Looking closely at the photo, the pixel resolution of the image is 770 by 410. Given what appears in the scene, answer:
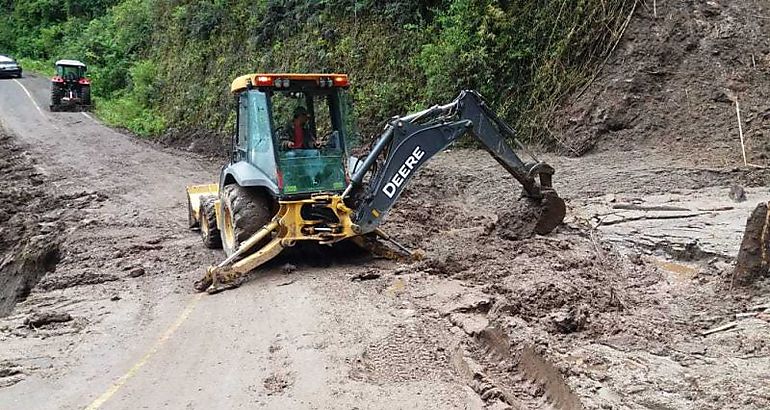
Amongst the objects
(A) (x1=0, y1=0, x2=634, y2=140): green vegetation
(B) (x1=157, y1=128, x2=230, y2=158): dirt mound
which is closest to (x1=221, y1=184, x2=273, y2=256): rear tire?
(A) (x1=0, y1=0, x2=634, y2=140): green vegetation

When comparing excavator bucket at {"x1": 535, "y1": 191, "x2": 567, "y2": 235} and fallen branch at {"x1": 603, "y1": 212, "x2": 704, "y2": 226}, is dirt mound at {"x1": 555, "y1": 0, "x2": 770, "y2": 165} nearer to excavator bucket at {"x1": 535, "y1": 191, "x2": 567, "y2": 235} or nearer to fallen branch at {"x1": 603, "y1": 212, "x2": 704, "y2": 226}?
fallen branch at {"x1": 603, "y1": 212, "x2": 704, "y2": 226}

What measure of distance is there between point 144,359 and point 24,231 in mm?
8721

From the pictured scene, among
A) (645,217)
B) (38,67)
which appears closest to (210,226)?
(645,217)

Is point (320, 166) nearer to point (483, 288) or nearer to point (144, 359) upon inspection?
point (483, 288)

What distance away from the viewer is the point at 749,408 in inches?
175

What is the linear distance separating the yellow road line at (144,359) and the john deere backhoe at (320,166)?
0.66m

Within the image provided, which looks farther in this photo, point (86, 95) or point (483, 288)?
point (86, 95)

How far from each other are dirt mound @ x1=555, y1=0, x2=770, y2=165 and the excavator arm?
547 cm

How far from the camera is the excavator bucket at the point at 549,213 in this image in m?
9.42

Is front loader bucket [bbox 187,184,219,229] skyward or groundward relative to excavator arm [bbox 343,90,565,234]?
groundward

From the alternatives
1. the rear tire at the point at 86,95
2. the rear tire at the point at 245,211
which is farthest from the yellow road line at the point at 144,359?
the rear tire at the point at 86,95

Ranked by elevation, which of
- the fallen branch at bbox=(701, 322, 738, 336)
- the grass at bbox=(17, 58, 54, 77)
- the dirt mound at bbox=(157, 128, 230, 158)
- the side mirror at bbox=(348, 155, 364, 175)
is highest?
the side mirror at bbox=(348, 155, 364, 175)

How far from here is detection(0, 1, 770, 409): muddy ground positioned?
5445 mm

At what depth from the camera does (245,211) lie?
9.16 m
